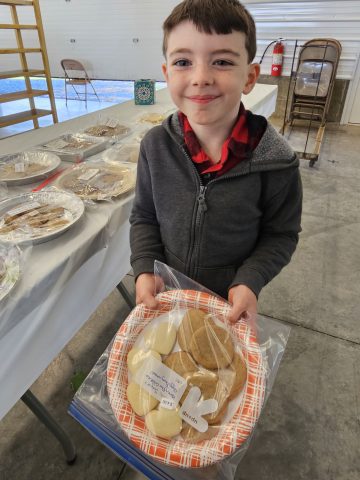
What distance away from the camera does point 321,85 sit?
394cm

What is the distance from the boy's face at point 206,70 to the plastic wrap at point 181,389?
38 centimetres

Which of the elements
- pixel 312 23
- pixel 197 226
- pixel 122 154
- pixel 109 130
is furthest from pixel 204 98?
pixel 312 23

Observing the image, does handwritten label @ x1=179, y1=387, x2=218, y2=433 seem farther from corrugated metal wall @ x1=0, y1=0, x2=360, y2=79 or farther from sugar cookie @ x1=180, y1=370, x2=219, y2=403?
corrugated metal wall @ x1=0, y1=0, x2=360, y2=79

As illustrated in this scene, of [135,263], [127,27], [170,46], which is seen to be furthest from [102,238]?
[127,27]

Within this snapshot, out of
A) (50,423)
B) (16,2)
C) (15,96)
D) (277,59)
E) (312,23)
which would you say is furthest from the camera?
(277,59)

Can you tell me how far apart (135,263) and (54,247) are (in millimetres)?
197

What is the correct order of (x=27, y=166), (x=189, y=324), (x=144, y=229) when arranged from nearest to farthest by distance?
(x=189, y=324) < (x=144, y=229) < (x=27, y=166)

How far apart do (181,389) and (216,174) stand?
1.47ft

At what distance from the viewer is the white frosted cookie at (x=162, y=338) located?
62 centimetres

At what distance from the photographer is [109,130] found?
58.2 inches

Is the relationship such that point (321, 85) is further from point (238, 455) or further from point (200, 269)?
point (238, 455)

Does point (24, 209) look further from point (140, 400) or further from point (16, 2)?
point (16, 2)

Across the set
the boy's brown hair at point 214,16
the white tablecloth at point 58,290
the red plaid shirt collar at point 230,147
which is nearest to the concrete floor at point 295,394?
the white tablecloth at point 58,290

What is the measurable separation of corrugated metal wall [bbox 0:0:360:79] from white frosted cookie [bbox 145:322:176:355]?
471cm
